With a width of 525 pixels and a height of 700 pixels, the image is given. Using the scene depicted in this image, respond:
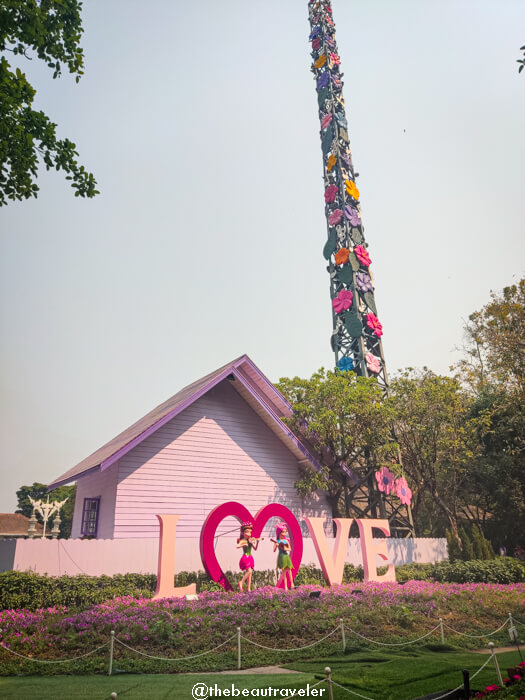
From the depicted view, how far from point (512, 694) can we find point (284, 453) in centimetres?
1554

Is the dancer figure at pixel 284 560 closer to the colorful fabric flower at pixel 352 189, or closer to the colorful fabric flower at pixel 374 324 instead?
the colorful fabric flower at pixel 374 324

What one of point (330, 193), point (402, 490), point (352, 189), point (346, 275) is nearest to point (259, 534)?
point (402, 490)

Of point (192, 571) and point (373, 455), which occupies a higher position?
point (373, 455)

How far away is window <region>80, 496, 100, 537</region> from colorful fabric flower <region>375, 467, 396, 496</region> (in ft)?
42.0

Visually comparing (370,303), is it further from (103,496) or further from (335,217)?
(103,496)

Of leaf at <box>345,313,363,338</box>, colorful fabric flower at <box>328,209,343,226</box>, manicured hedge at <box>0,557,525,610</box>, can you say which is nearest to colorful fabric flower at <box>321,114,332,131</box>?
colorful fabric flower at <box>328,209,343,226</box>

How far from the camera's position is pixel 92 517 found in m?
19.0

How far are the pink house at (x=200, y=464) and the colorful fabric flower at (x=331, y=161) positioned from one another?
71.6 ft

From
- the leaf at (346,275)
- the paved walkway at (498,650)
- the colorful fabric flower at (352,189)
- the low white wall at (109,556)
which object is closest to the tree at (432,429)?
the leaf at (346,275)

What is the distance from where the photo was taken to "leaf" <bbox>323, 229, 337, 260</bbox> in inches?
1359

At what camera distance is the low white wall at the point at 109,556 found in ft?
45.1

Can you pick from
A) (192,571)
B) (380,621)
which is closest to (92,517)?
(192,571)

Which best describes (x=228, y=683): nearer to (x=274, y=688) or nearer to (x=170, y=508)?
(x=274, y=688)

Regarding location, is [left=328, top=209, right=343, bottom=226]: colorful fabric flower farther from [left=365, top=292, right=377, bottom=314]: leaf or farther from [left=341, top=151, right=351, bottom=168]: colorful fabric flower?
[left=365, top=292, right=377, bottom=314]: leaf
